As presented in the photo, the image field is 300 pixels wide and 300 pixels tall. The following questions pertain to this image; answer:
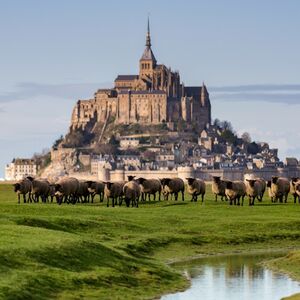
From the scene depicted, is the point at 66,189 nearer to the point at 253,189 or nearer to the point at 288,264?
the point at 253,189

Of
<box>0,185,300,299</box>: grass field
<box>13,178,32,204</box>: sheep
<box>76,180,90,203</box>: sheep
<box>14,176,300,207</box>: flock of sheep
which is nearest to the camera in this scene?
<box>0,185,300,299</box>: grass field

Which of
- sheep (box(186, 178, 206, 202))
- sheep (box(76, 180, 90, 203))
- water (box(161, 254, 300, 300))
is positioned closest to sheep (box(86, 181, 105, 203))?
sheep (box(76, 180, 90, 203))

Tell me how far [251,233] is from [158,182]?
56.3ft

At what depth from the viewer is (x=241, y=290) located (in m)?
24.7

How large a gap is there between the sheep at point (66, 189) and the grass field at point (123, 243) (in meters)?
3.88

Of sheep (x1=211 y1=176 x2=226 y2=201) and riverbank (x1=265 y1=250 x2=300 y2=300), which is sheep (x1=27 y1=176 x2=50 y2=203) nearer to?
sheep (x1=211 y1=176 x2=226 y2=201)

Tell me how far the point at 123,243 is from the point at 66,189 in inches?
746

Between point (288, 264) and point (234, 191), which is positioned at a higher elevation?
point (234, 191)

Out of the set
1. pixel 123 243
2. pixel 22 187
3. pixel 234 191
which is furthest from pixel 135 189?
pixel 123 243

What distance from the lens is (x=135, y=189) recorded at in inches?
1870

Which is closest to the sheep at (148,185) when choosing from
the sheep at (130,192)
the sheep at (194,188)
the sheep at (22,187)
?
the sheep at (194,188)

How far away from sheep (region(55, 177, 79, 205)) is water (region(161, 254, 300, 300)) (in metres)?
18.5

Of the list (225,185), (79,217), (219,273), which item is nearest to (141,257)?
(219,273)

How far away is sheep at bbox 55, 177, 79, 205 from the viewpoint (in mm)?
49219
